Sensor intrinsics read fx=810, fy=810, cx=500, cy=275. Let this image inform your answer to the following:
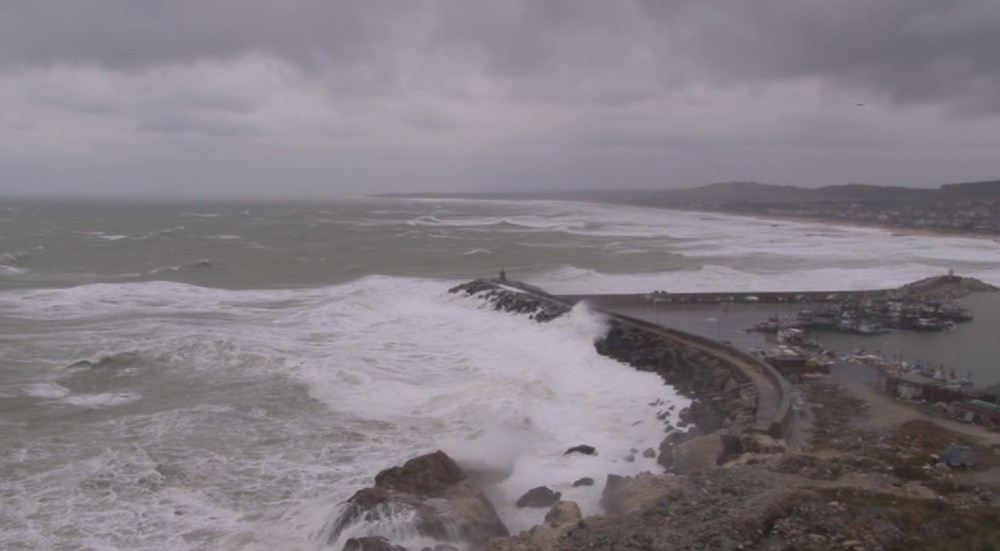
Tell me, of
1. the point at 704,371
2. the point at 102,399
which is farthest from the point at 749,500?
the point at 102,399

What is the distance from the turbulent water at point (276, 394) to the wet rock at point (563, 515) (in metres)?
0.75

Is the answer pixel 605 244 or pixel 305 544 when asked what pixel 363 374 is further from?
pixel 605 244

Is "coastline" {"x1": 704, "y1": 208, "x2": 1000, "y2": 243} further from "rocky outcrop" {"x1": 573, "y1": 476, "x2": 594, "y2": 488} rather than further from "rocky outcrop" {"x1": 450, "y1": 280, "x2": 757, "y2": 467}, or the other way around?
"rocky outcrop" {"x1": 573, "y1": 476, "x2": 594, "y2": 488}

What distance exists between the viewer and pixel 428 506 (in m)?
10.1

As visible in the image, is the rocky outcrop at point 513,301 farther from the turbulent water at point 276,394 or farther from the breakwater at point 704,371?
the turbulent water at point 276,394

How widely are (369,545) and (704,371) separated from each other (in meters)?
10.9

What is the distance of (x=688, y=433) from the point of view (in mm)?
14188

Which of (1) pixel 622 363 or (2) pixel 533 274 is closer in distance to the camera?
(1) pixel 622 363

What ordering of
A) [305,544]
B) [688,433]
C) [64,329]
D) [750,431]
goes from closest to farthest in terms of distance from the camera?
[305,544] → [750,431] → [688,433] → [64,329]

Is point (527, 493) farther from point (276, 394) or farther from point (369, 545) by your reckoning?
point (276, 394)

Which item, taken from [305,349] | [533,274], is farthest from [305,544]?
[533,274]

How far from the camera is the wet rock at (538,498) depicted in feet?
36.1

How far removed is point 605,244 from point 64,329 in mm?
42777

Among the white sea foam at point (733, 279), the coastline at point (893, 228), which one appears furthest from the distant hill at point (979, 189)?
the white sea foam at point (733, 279)
